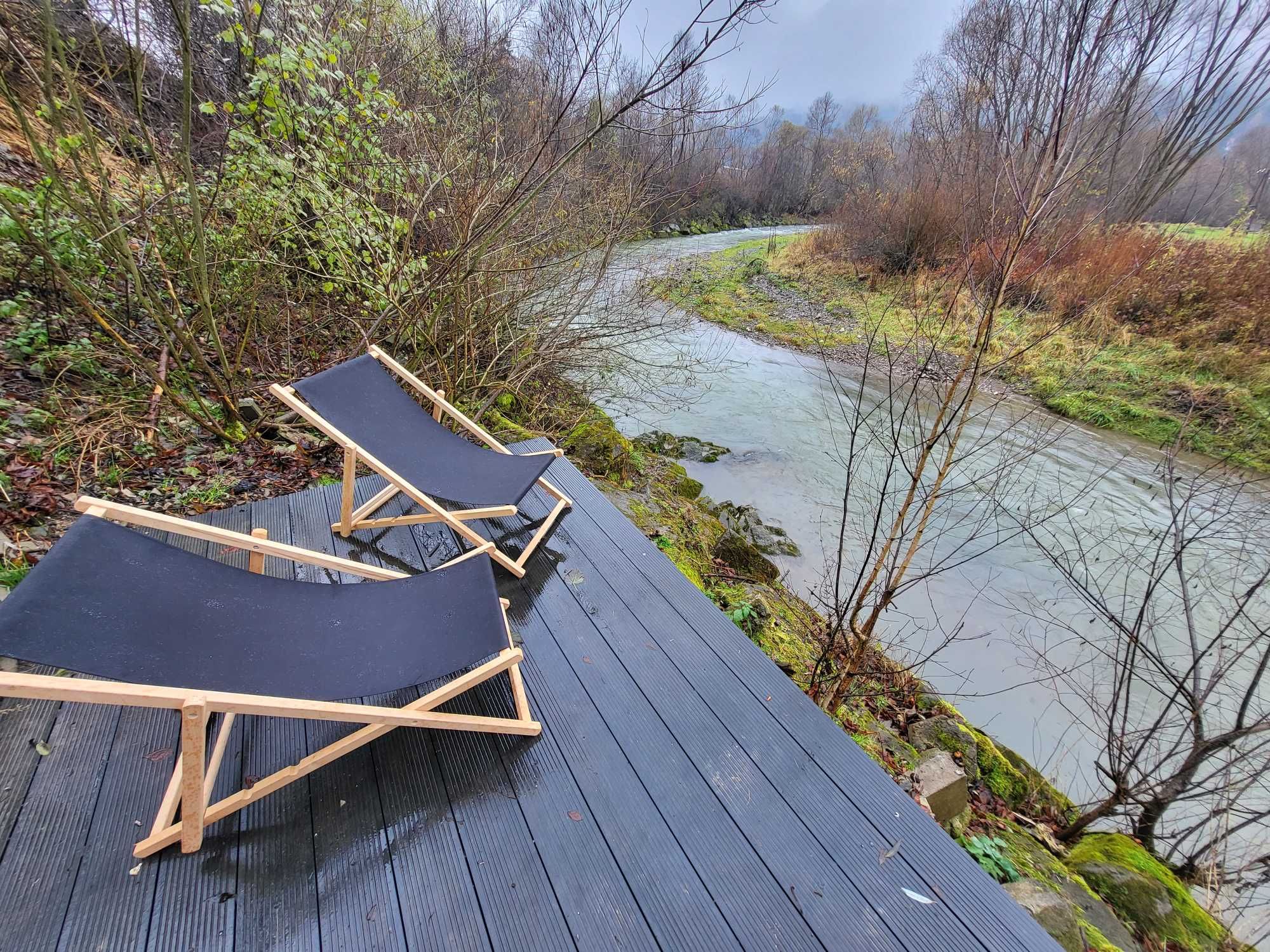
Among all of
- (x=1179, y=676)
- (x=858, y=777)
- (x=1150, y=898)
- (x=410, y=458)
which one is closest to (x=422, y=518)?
(x=410, y=458)

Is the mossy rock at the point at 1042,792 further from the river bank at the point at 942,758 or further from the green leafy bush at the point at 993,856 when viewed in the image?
the green leafy bush at the point at 993,856

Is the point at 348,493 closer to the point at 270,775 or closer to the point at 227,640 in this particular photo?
the point at 227,640

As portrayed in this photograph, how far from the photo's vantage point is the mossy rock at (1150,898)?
2.06 m

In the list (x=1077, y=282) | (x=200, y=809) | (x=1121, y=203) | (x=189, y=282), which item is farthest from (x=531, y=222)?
(x=1077, y=282)

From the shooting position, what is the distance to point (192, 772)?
108 cm

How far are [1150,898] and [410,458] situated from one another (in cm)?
363

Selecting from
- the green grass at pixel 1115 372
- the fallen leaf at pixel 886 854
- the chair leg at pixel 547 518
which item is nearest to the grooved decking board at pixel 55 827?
the chair leg at pixel 547 518

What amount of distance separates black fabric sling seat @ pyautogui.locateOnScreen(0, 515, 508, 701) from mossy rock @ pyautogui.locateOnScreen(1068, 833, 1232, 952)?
2.81 metres

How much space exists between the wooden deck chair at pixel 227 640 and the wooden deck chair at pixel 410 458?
1.38ft

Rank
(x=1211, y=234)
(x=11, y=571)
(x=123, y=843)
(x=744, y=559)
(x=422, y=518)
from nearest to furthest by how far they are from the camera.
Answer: (x=123, y=843) < (x=11, y=571) < (x=422, y=518) < (x=744, y=559) < (x=1211, y=234)

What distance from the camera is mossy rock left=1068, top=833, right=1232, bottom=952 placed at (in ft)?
6.76

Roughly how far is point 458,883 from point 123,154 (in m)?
4.11

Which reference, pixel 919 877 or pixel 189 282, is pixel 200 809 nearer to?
pixel 919 877

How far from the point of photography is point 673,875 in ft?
4.13
